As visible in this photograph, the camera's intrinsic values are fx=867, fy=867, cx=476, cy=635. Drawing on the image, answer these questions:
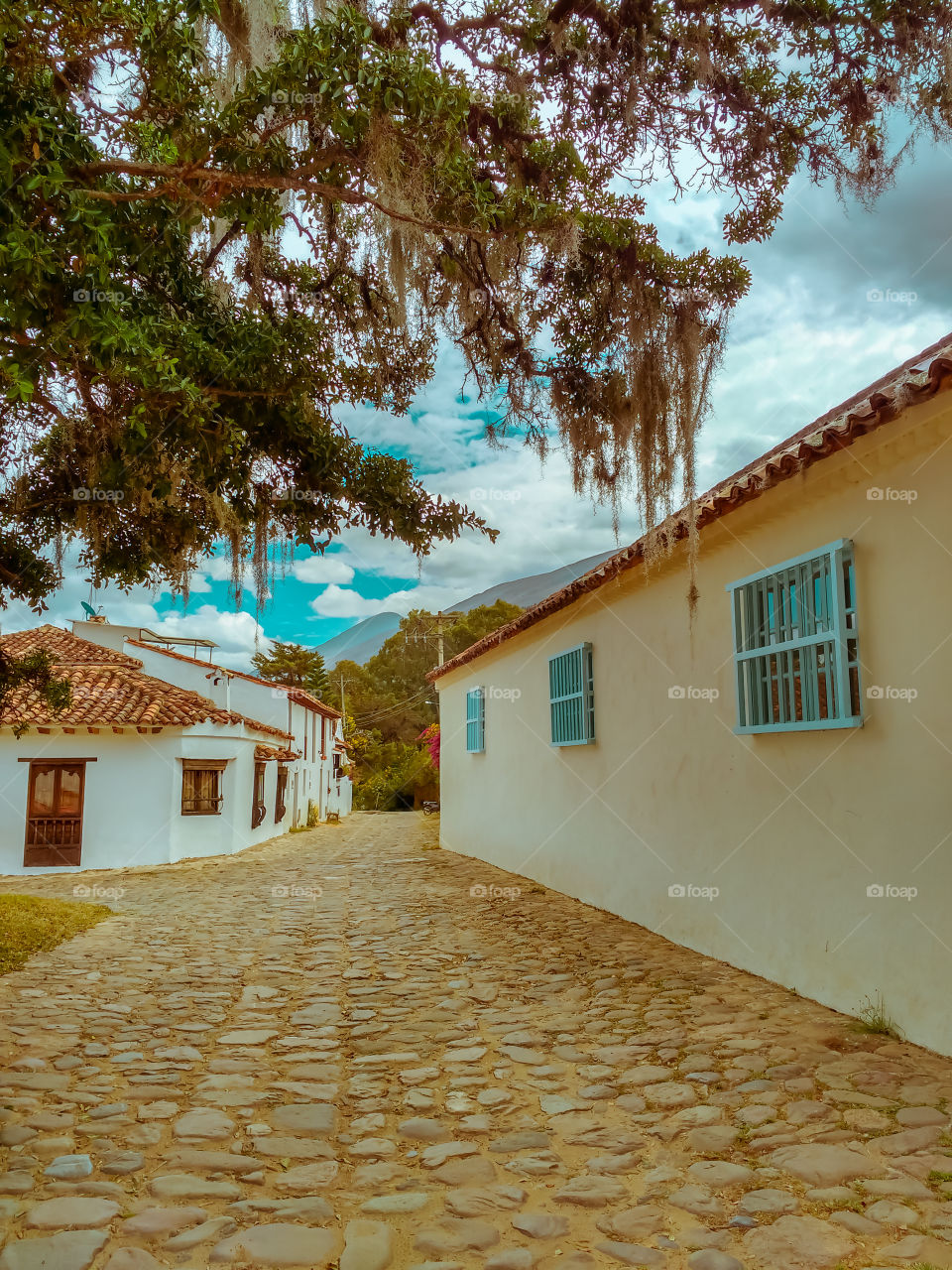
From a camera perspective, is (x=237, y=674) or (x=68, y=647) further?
(x=237, y=674)

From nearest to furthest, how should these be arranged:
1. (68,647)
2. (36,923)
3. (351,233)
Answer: (351,233) → (36,923) → (68,647)

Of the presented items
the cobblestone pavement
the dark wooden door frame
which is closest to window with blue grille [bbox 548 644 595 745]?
the cobblestone pavement

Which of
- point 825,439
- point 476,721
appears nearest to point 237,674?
point 476,721

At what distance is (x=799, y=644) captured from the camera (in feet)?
17.1

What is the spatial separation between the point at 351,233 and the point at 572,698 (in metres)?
5.63

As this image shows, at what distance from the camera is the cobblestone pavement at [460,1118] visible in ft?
8.87

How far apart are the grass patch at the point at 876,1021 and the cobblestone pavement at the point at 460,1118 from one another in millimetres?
82

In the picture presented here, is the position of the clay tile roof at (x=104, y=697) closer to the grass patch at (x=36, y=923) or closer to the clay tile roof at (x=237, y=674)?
the clay tile roof at (x=237, y=674)

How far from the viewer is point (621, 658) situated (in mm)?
8594

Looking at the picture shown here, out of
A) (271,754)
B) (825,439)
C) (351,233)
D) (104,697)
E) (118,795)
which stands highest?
(351,233)

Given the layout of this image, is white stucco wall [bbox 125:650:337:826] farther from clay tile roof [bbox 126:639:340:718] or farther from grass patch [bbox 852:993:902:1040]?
grass patch [bbox 852:993:902:1040]

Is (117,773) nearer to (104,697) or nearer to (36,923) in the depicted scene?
(104,697)

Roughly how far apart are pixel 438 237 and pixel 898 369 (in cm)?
417

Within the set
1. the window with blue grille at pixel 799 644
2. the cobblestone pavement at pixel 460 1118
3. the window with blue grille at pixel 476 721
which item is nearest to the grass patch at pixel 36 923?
the cobblestone pavement at pixel 460 1118
